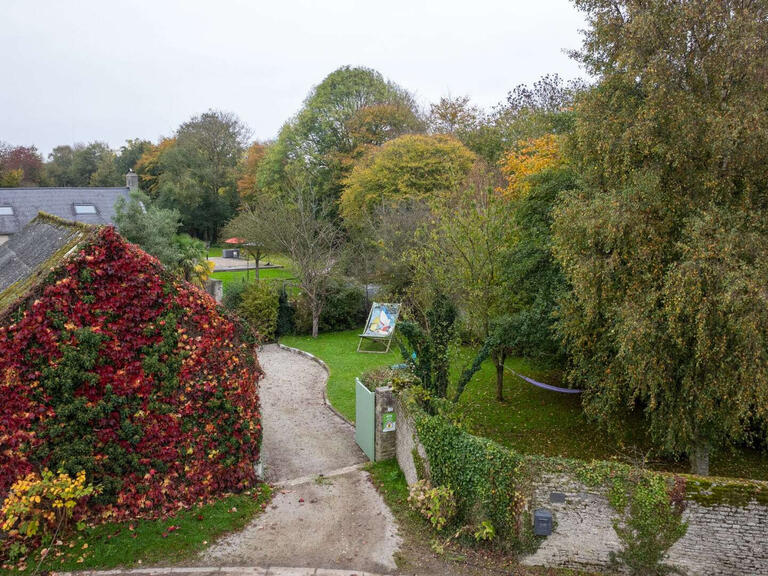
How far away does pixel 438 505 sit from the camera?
774cm

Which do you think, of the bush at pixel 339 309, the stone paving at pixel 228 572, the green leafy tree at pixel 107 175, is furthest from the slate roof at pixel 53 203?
the green leafy tree at pixel 107 175

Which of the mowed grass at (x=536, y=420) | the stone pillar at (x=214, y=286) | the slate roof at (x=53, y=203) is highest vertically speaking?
the slate roof at (x=53, y=203)

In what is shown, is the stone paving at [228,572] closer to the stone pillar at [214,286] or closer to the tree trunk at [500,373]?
the tree trunk at [500,373]

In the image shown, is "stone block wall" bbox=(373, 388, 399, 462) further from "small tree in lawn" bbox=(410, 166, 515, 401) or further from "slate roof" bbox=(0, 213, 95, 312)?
"slate roof" bbox=(0, 213, 95, 312)

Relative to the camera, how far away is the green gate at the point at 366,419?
10188mm

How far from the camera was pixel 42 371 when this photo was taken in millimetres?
7301

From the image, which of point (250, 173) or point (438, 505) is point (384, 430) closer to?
point (438, 505)

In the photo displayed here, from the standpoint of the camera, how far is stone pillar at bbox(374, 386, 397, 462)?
10.0 m

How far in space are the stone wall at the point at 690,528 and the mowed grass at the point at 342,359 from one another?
6.03 metres

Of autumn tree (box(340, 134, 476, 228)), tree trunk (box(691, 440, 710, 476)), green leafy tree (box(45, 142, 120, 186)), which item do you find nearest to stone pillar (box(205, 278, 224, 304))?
autumn tree (box(340, 134, 476, 228))

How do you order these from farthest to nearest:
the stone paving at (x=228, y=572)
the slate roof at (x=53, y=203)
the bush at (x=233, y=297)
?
the slate roof at (x=53, y=203), the bush at (x=233, y=297), the stone paving at (x=228, y=572)

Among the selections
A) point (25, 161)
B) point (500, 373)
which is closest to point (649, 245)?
point (500, 373)

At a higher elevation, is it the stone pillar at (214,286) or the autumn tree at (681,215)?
the autumn tree at (681,215)

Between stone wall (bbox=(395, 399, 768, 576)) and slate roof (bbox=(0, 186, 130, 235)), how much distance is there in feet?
74.7
